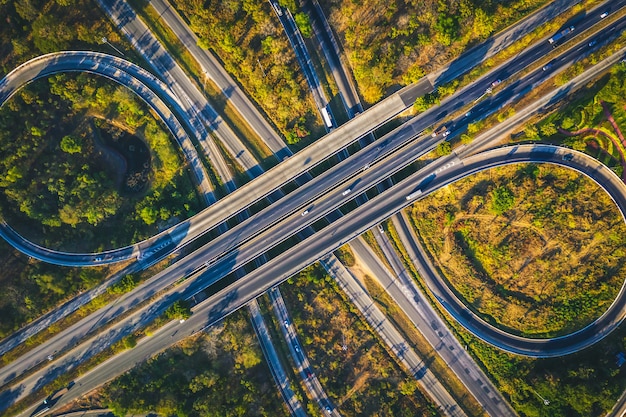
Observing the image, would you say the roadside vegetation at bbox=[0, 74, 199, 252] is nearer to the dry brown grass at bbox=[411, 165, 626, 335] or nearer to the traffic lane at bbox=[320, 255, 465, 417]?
the traffic lane at bbox=[320, 255, 465, 417]

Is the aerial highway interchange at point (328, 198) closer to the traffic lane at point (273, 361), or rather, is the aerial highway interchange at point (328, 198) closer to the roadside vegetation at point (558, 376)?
the roadside vegetation at point (558, 376)

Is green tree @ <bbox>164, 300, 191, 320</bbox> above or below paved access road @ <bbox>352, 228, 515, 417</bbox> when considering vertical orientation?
above

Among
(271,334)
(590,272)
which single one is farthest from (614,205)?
(271,334)

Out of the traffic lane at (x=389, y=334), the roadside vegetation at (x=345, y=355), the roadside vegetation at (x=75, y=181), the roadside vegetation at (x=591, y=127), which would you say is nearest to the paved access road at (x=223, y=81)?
the roadside vegetation at (x=75, y=181)

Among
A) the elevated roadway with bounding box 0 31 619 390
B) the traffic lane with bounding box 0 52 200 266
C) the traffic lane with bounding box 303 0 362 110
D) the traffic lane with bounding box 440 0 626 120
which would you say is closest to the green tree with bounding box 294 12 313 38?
the traffic lane with bounding box 303 0 362 110

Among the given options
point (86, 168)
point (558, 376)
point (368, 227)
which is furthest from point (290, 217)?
point (558, 376)

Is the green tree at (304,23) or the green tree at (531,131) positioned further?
the green tree at (531,131)

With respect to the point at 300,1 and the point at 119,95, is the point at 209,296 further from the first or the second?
the point at 300,1
